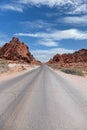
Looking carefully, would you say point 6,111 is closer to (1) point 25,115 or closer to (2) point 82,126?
(1) point 25,115

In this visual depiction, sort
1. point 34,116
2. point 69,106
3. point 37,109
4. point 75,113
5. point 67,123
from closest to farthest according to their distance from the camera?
point 67,123, point 34,116, point 75,113, point 37,109, point 69,106

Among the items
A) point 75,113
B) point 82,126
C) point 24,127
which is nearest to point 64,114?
point 75,113

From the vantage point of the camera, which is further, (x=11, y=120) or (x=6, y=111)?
(x=6, y=111)

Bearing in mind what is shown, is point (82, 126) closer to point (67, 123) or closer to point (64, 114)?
point (67, 123)

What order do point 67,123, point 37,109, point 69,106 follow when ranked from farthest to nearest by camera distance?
point 69,106, point 37,109, point 67,123

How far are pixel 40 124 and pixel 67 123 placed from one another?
2.84 feet

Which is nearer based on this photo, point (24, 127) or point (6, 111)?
point (24, 127)

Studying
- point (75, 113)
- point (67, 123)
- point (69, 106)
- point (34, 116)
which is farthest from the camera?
point (69, 106)

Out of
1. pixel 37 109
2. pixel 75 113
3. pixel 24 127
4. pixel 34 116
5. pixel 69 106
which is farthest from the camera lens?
pixel 69 106

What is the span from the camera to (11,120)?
8727 millimetres

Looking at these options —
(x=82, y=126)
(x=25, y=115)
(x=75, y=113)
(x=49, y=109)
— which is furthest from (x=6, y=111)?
(x=82, y=126)

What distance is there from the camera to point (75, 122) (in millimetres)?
8648

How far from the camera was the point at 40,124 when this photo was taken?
8234mm

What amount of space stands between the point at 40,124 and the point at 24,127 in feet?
2.02
